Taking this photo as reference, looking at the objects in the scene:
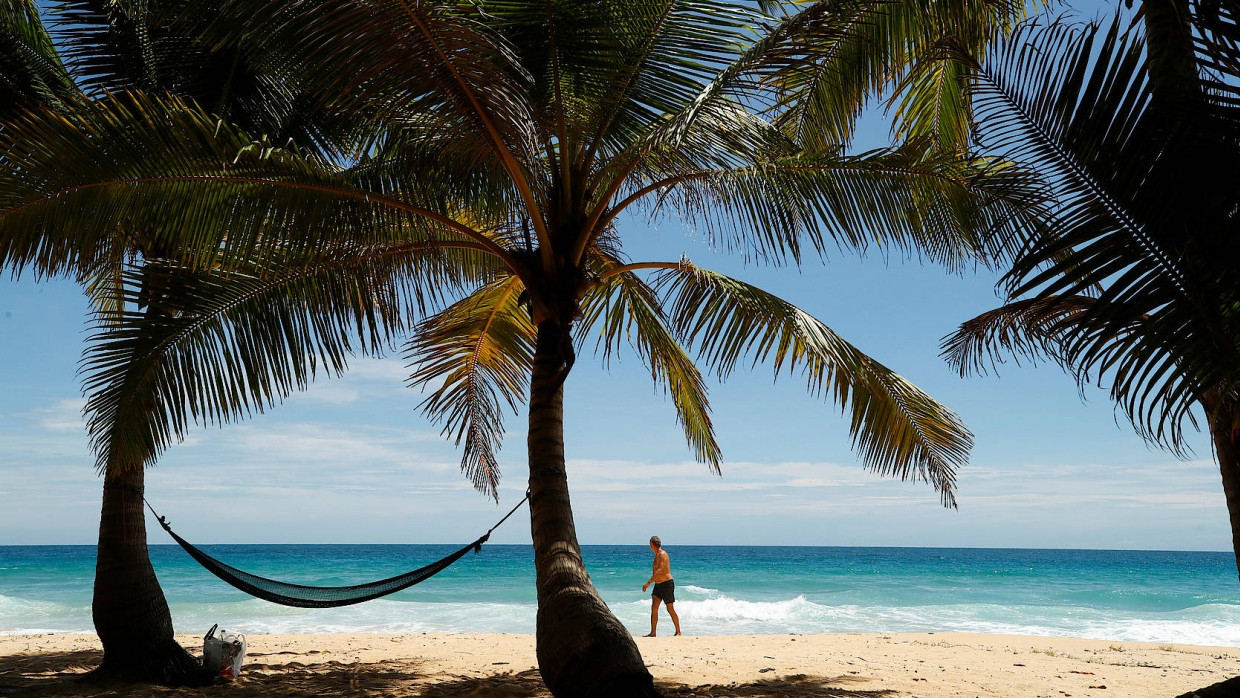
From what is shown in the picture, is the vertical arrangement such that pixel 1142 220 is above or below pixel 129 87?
below

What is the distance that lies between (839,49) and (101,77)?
201 inches

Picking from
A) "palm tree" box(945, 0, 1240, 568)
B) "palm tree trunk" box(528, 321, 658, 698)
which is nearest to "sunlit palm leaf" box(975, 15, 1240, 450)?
"palm tree" box(945, 0, 1240, 568)

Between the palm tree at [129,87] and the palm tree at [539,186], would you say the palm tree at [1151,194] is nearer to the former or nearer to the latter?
the palm tree at [539,186]

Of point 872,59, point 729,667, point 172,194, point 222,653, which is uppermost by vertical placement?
point 872,59

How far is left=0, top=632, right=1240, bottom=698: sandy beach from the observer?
16.0 ft

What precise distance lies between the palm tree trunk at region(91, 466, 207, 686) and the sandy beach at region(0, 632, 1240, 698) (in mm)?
218

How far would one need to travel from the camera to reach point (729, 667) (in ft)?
18.8

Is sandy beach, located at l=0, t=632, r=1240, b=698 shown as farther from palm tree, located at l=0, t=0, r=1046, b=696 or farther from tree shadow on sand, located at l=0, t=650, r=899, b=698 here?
palm tree, located at l=0, t=0, r=1046, b=696

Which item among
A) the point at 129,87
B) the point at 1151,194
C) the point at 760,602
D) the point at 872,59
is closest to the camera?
the point at 1151,194

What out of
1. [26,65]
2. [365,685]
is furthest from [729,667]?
[26,65]

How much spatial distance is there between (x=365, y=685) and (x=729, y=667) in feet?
7.96

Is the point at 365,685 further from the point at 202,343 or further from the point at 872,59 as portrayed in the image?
the point at 872,59

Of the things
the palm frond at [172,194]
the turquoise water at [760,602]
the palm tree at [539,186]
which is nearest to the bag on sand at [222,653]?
the palm tree at [539,186]

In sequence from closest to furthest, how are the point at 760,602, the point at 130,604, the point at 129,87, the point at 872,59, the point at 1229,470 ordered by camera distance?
the point at 1229,470, the point at 872,59, the point at 130,604, the point at 129,87, the point at 760,602
